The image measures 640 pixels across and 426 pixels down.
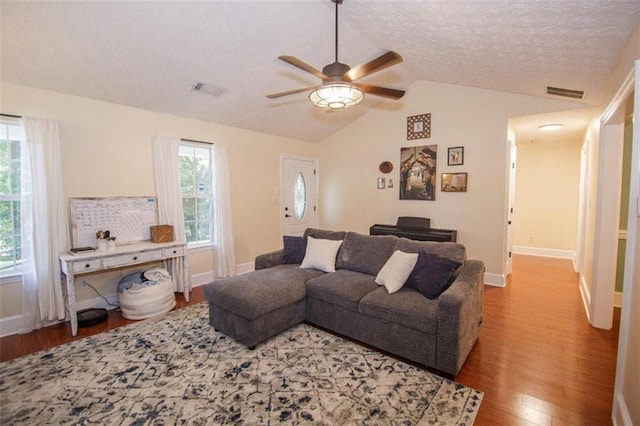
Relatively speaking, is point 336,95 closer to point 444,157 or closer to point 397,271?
point 397,271

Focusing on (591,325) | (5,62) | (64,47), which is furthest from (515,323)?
(5,62)

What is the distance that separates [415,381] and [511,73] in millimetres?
3305

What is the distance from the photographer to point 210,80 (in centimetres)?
354

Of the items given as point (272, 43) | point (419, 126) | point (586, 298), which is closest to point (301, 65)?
point (272, 43)

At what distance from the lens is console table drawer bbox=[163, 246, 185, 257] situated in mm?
3623

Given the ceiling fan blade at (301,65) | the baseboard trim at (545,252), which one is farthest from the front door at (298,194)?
the baseboard trim at (545,252)

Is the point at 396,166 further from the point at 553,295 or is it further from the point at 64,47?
the point at 64,47

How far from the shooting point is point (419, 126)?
505 centimetres

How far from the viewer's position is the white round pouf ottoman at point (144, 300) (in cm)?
329

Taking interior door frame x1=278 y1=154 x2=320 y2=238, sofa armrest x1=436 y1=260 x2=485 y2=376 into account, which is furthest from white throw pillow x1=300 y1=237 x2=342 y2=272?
interior door frame x1=278 y1=154 x2=320 y2=238

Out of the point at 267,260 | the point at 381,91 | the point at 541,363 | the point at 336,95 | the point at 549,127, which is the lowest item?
the point at 541,363

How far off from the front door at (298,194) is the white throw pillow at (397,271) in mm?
3126

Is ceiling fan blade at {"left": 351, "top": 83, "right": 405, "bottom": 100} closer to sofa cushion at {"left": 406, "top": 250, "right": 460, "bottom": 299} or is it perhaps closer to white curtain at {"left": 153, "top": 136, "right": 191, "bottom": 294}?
sofa cushion at {"left": 406, "top": 250, "right": 460, "bottom": 299}

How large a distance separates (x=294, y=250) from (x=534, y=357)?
254 centimetres
